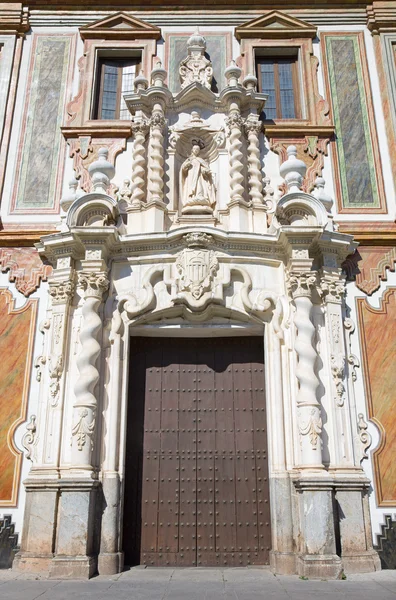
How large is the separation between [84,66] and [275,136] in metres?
3.78

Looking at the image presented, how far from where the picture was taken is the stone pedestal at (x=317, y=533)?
6.62m

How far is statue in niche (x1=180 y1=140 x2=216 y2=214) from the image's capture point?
8945 millimetres

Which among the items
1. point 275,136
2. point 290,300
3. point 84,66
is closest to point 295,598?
point 290,300

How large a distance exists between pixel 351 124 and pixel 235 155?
2.33 metres

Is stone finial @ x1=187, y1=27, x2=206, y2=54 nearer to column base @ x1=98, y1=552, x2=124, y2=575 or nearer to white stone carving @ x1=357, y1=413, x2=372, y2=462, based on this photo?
white stone carving @ x1=357, y1=413, x2=372, y2=462

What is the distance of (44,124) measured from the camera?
393 inches

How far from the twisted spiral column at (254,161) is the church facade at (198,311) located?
39 mm

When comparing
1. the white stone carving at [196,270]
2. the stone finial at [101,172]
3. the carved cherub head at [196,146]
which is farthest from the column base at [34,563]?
the carved cherub head at [196,146]

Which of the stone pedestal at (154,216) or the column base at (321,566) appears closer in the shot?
the column base at (321,566)

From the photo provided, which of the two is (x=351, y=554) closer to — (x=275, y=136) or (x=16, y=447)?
(x=16, y=447)

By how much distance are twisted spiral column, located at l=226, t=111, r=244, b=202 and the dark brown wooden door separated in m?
2.33

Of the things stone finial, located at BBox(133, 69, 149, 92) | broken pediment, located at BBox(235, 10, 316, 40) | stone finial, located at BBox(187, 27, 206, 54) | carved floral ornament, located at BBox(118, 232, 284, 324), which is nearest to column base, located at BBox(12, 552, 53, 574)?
carved floral ornament, located at BBox(118, 232, 284, 324)

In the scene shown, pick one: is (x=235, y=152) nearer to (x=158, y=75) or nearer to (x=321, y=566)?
(x=158, y=75)

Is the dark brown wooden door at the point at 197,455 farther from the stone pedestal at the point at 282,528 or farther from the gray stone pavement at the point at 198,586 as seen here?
the gray stone pavement at the point at 198,586
